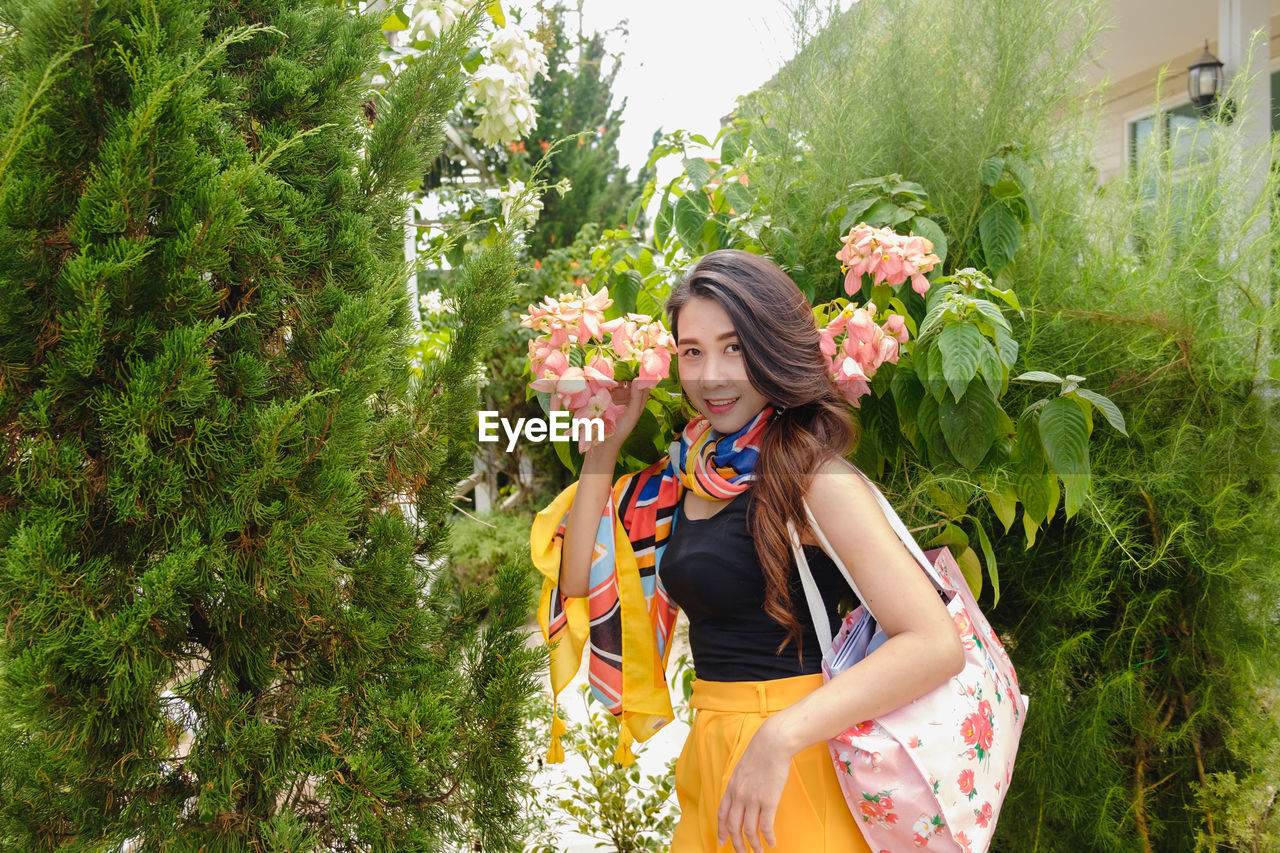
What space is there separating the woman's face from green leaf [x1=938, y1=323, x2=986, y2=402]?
0.26 metres

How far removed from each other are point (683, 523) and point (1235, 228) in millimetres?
1394

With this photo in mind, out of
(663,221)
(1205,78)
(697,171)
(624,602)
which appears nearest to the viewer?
(624,602)

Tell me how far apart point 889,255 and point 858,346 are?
0.17 m

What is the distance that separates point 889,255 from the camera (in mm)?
1358

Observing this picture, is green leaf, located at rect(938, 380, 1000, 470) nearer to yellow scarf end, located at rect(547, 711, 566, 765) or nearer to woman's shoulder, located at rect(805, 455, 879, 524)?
woman's shoulder, located at rect(805, 455, 879, 524)

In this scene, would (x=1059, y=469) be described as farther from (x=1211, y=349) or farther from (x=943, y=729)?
(x=1211, y=349)

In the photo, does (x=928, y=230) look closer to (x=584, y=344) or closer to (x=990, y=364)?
(x=990, y=364)

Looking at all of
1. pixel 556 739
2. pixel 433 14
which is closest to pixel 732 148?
pixel 433 14

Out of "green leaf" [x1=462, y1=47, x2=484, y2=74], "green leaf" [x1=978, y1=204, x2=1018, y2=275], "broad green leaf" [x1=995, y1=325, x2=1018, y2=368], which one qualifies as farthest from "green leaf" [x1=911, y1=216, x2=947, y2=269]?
"green leaf" [x1=462, y1=47, x2=484, y2=74]

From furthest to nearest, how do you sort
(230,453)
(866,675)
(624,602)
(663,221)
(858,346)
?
1. (663,221)
2. (624,602)
3. (858,346)
4. (866,675)
5. (230,453)

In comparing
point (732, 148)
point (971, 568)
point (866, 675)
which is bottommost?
point (866, 675)

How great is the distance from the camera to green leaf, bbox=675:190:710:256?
6.38ft

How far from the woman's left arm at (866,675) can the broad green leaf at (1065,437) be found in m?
0.35

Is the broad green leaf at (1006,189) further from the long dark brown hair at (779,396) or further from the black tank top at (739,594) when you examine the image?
the black tank top at (739,594)
